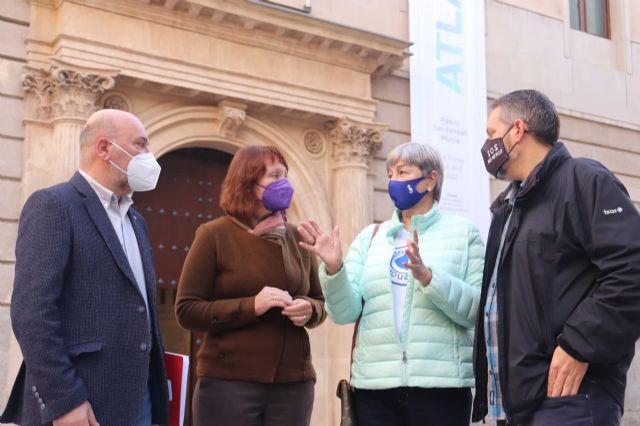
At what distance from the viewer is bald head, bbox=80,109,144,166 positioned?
3.47m

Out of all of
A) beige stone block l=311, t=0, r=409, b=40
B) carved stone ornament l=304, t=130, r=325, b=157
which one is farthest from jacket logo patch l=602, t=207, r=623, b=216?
beige stone block l=311, t=0, r=409, b=40

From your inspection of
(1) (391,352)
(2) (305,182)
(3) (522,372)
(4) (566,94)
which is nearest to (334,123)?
(2) (305,182)

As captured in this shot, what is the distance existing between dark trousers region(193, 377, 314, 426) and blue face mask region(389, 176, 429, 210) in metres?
1.04

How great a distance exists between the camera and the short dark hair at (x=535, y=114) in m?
3.38

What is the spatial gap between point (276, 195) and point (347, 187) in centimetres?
596

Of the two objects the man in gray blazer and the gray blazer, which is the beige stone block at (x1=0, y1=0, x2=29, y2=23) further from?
the gray blazer

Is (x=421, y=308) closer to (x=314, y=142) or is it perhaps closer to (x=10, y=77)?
(x=10, y=77)

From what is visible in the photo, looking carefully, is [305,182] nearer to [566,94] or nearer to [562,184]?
[566,94]

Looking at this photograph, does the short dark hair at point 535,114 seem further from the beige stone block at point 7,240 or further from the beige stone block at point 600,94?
the beige stone block at point 600,94

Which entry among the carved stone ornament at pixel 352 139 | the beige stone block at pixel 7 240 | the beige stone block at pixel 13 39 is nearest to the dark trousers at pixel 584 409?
the beige stone block at pixel 7 240

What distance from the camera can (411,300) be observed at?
12.7ft

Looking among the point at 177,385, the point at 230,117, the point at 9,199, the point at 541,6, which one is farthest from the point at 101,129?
the point at 541,6

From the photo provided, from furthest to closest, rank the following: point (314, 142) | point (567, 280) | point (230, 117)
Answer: point (314, 142) < point (230, 117) < point (567, 280)

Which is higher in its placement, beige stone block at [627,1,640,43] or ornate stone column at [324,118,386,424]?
beige stone block at [627,1,640,43]
